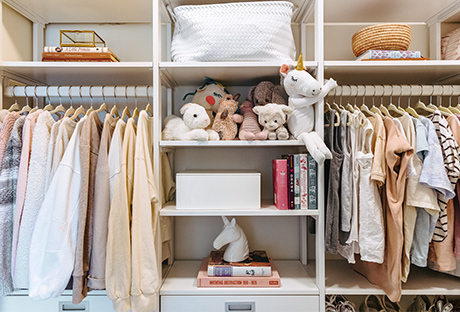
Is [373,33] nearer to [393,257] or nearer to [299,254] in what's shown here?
[393,257]

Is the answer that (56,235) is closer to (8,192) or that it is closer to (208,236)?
(8,192)

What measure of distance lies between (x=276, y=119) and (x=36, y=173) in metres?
0.96

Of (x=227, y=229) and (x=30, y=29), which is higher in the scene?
(x=30, y=29)

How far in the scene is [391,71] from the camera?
1.42 meters

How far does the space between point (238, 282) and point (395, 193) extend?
740mm

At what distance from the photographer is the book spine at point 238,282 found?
1.34 m

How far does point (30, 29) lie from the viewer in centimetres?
167

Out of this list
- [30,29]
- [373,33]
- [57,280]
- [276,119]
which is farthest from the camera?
[30,29]

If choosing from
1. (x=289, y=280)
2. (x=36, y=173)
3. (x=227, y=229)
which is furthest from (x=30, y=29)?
(x=289, y=280)

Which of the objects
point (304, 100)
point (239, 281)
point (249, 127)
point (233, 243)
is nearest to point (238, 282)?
point (239, 281)

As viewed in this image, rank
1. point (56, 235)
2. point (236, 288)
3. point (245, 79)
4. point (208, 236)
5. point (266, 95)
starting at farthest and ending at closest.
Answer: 1. point (208, 236)
2. point (245, 79)
3. point (266, 95)
4. point (236, 288)
5. point (56, 235)

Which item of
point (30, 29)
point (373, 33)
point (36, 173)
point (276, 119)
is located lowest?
point (36, 173)

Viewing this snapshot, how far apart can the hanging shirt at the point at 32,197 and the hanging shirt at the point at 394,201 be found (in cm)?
134

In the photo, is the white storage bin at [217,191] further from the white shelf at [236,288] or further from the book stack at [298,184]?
the white shelf at [236,288]
